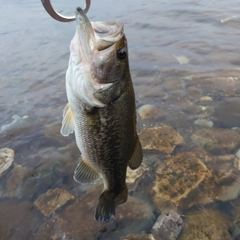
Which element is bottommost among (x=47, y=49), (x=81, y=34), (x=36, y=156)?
(x=47, y=49)

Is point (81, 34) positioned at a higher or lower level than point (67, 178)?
higher

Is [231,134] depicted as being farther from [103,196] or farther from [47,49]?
[47,49]

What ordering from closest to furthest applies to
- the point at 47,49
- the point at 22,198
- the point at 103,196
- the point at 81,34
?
the point at 81,34, the point at 103,196, the point at 22,198, the point at 47,49

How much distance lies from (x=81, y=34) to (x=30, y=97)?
493 centimetres

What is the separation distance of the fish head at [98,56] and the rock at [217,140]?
106 inches

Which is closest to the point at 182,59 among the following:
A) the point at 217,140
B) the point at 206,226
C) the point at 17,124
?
the point at 217,140

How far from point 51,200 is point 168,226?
5.19 ft

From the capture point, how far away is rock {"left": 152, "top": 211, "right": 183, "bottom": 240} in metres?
3.15

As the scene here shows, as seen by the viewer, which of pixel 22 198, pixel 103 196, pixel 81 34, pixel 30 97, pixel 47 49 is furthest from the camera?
pixel 47 49

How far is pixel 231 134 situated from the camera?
15.1 ft

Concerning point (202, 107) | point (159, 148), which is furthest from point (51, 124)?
point (202, 107)

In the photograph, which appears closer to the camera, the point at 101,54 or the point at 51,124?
the point at 101,54

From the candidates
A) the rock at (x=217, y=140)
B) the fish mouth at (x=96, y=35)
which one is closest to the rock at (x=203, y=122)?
the rock at (x=217, y=140)

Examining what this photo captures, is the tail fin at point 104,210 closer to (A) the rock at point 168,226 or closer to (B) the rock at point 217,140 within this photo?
(A) the rock at point 168,226
